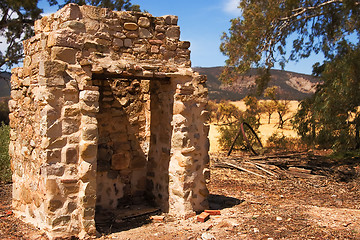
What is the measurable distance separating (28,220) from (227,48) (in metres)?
9.20

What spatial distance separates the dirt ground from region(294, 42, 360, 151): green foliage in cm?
100

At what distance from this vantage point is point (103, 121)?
236 inches

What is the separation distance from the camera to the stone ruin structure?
14.6 ft

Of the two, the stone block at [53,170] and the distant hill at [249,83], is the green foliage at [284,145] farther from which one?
the distant hill at [249,83]

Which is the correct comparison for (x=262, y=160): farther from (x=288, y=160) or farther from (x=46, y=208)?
(x=46, y=208)

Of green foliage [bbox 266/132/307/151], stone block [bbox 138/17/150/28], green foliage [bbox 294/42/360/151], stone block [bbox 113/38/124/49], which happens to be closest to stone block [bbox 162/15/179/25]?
stone block [bbox 138/17/150/28]

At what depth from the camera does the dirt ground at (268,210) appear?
4703 mm

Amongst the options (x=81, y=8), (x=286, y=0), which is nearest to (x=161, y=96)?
(x=81, y=8)

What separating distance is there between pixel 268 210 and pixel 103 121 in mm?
3097

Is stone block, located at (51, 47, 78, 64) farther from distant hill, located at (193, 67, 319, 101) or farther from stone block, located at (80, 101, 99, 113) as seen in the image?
distant hill, located at (193, 67, 319, 101)

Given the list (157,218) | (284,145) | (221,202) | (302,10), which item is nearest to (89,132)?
(157,218)

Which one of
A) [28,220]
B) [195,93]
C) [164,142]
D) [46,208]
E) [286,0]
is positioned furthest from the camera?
[286,0]

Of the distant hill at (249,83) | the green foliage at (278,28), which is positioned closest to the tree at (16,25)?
the green foliage at (278,28)

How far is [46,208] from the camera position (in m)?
4.42
